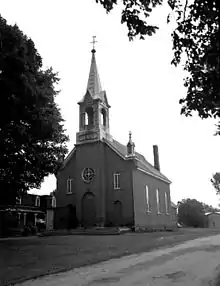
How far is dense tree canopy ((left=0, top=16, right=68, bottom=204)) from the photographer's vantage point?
53.2 ft

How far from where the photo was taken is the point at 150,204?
3938 centimetres

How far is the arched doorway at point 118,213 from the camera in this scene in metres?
34.0

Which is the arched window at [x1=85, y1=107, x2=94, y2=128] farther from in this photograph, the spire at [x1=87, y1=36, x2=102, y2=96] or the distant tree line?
the distant tree line

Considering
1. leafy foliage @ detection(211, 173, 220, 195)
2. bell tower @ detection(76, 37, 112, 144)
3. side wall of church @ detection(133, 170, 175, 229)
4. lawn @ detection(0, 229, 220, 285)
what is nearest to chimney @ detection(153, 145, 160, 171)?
side wall of church @ detection(133, 170, 175, 229)

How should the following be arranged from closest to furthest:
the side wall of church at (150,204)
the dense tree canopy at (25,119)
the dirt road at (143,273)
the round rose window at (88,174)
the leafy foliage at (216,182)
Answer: the dirt road at (143,273) < the dense tree canopy at (25,119) < the side wall of church at (150,204) < the round rose window at (88,174) < the leafy foliage at (216,182)

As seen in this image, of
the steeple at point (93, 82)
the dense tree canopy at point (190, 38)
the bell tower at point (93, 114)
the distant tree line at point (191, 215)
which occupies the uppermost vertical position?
the steeple at point (93, 82)

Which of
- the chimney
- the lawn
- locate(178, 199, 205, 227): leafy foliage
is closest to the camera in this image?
the lawn

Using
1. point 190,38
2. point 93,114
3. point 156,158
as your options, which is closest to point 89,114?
point 93,114

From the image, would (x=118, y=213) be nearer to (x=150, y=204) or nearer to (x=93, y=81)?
(x=150, y=204)

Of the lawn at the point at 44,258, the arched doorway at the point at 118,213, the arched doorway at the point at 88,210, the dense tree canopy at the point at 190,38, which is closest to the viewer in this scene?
the dense tree canopy at the point at 190,38

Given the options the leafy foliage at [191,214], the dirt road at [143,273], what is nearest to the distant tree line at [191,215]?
the leafy foliage at [191,214]

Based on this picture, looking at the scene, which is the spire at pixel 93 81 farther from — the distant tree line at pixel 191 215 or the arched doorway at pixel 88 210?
the distant tree line at pixel 191 215

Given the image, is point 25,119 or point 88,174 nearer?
point 25,119

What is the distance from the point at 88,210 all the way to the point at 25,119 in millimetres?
19606
